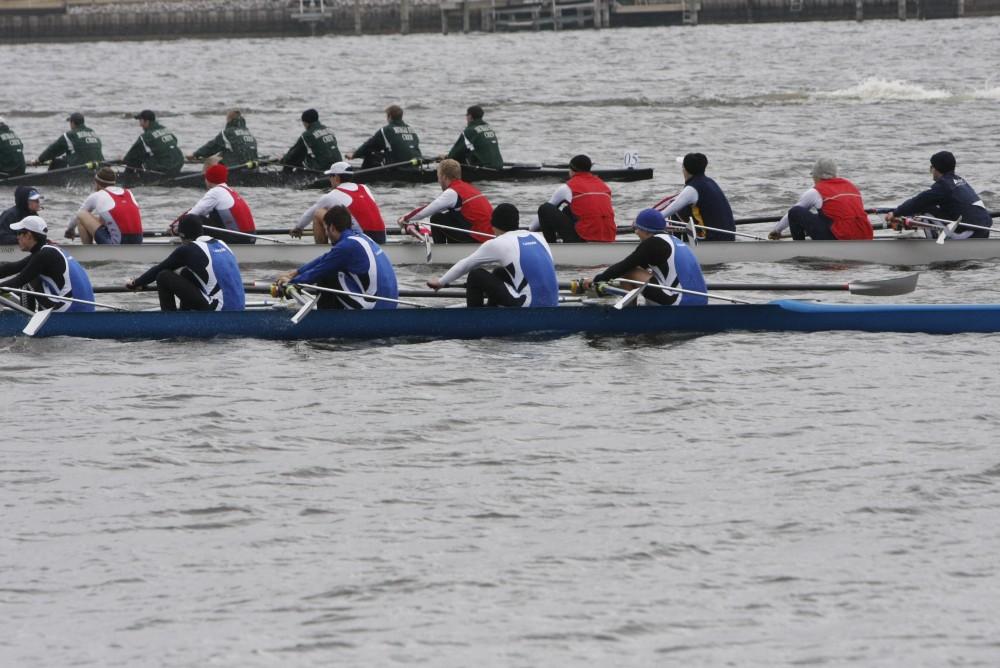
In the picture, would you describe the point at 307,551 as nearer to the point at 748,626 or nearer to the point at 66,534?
the point at 66,534

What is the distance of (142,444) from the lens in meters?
13.4

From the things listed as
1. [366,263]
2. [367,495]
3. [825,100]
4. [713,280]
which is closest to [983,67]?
[825,100]

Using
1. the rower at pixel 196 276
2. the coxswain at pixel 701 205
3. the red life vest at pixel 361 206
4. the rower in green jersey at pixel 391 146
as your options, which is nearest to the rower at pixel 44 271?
the rower at pixel 196 276

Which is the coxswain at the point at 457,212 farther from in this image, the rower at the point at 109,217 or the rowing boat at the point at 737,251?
the rower at the point at 109,217

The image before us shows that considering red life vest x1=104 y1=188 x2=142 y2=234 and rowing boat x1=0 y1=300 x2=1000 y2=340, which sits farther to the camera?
red life vest x1=104 y1=188 x2=142 y2=234

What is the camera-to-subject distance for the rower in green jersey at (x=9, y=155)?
1220 inches

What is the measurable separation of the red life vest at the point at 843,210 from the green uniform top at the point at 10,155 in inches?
652

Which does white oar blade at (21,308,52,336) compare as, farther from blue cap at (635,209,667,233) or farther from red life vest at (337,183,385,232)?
blue cap at (635,209,667,233)

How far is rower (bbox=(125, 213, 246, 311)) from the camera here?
16.3 meters

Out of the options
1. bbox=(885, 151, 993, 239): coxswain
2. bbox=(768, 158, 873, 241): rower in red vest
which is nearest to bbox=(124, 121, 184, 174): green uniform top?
bbox=(768, 158, 873, 241): rower in red vest

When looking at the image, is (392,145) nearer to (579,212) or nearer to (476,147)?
(476,147)

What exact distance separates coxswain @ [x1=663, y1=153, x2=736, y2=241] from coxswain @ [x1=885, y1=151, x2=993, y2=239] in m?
2.12

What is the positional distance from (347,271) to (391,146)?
526 inches

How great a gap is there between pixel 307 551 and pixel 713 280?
10.7 m
